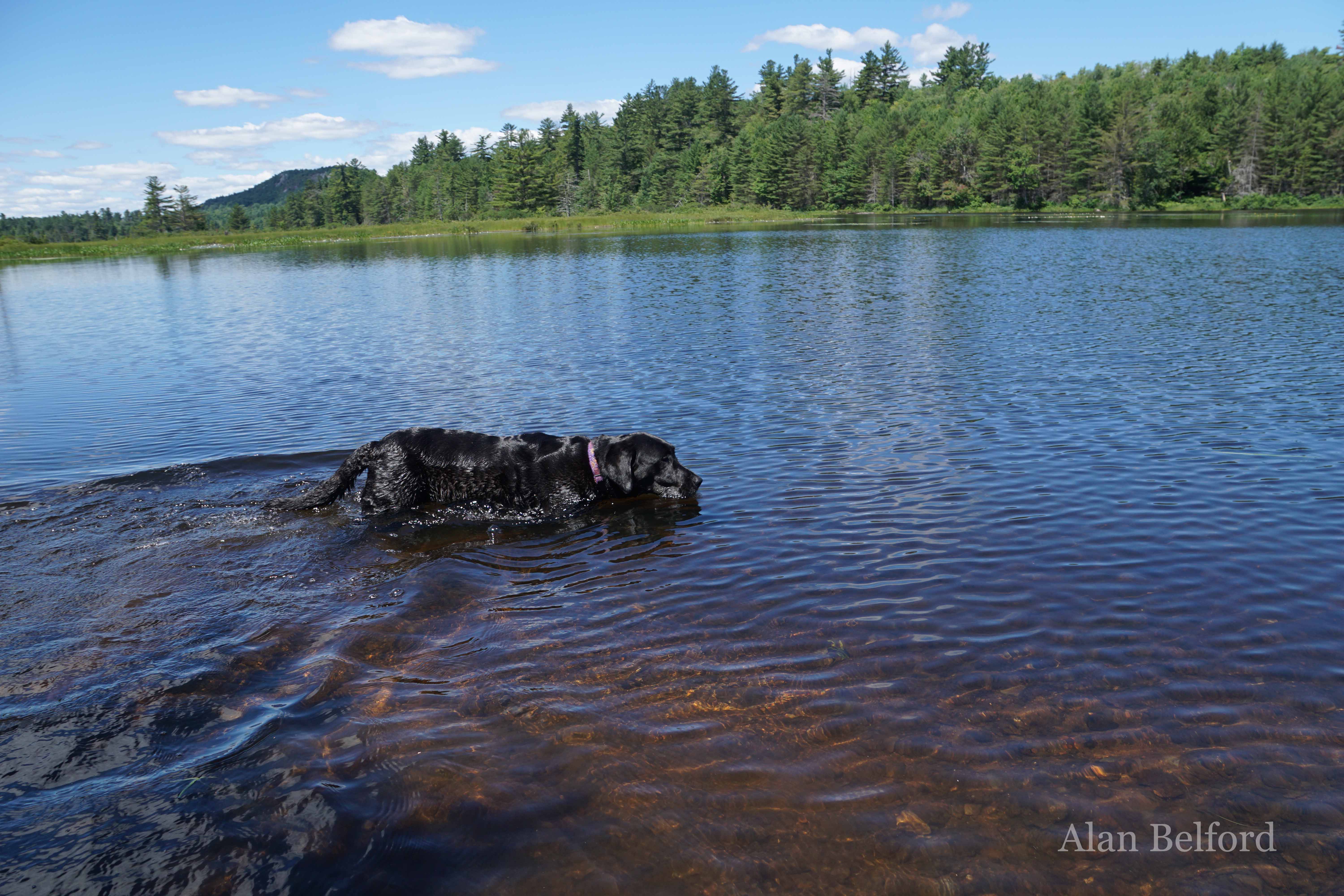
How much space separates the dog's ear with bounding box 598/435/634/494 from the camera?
876 cm

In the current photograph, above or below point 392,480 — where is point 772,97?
above

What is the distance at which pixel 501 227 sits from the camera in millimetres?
96438

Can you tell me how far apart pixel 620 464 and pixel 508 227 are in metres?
93.6

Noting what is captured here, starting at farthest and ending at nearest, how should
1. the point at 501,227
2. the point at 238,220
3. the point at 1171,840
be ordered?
1. the point at 238,220
2. the point at 501,227
3. the point at 1171,840

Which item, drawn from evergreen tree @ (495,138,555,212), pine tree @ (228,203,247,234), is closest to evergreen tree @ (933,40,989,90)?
evergreen tree @ (495,138,555,212)

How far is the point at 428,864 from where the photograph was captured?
364 cm

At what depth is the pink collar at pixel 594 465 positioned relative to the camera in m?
8.67

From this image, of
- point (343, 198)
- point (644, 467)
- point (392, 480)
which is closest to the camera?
point (392, 480)

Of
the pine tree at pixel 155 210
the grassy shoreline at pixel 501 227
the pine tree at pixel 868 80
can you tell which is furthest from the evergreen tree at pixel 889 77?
the pine tree at pixel 155 210

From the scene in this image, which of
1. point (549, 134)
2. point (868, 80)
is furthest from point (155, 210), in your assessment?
point (868, 80)

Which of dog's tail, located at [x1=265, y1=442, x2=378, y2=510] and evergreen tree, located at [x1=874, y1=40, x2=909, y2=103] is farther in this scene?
evergreen tree, located at [x1=874, y1=40, x2=909, y2=103]

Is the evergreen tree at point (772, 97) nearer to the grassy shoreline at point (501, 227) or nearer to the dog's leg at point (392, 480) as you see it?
the grassy shoreline at point (501, 227)

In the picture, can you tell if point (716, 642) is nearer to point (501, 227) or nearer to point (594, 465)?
point (594, 465)

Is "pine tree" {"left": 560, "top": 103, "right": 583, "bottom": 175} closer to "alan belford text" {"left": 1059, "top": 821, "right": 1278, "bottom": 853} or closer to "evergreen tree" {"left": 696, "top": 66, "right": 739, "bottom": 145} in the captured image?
"evergreen tree" {"left": 696, "top": 66, "right": 739, "bottom": 145}
